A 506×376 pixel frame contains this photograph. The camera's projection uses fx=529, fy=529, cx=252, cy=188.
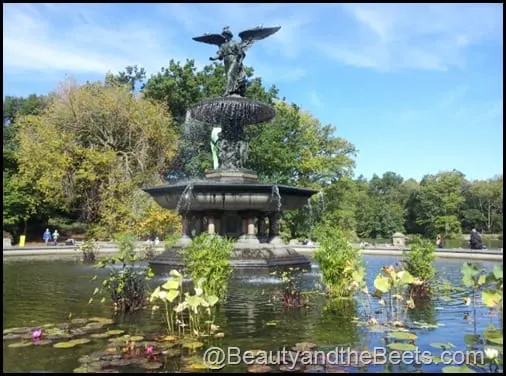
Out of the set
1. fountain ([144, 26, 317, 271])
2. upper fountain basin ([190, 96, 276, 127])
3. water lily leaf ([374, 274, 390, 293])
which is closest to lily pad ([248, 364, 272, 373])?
water lily leaf ([374, 274, 390, 293])

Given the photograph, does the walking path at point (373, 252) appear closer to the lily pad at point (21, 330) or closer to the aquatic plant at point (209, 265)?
the aquatic plant at point (209, 265)

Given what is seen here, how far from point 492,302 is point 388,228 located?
7071 cm

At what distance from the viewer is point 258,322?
7699 millimetres

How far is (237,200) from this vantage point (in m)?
16.5

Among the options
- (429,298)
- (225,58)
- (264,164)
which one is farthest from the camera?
(264,164)

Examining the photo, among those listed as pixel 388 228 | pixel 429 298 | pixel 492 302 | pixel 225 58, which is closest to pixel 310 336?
pixel 492 302

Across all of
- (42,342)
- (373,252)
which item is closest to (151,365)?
(42,342)

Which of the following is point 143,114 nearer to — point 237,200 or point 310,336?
point 237,200

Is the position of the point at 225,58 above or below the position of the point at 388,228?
above

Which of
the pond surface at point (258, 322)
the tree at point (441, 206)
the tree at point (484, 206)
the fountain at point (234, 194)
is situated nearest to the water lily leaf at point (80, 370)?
the pond surface at point (258, 322)

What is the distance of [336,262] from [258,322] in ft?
8.22

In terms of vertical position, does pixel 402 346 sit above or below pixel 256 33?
below

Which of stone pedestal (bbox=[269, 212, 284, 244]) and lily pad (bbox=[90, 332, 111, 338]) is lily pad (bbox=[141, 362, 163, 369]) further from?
stone pedestal (bbox=[269, 212, 284, 244])

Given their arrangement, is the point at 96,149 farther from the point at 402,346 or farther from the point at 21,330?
the point at 402,346
